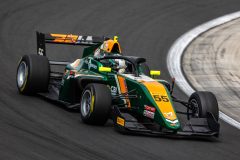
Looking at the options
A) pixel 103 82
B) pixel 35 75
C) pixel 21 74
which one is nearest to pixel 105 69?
pixel 103 82

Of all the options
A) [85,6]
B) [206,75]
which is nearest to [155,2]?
[85,6]

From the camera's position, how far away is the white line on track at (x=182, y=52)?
1566 centimetres

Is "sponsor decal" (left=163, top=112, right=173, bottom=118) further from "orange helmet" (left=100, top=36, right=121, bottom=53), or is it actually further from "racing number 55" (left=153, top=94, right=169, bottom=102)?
"orange helmet" (left=100, top=36, right=121, bottom=53)

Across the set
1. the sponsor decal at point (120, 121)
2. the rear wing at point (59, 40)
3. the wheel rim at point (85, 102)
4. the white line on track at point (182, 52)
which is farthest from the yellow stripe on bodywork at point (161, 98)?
the rear wing at point (59, 40)

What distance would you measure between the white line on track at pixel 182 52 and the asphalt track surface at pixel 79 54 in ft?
0.71

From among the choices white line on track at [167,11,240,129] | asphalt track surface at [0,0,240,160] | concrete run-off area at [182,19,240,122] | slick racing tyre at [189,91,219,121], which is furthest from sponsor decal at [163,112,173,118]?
concrete run-off area at [182,19,240,122]

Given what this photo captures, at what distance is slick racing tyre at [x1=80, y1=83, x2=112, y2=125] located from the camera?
37.3ft

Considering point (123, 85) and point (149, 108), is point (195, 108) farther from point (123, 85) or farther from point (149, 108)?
point (123, 85)

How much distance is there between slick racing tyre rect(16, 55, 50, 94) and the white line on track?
12.3 ft

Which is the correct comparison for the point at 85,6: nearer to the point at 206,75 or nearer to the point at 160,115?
the point at 206,75

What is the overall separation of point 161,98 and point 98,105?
44.6 inches

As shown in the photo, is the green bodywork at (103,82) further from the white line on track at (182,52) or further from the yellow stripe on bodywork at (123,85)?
the white line on track at (182,52)

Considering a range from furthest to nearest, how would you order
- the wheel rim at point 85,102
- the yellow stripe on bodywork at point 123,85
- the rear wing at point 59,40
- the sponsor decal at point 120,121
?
the rear wing at point 59,40, the yellow stripe on bodywork at point 123,85, the wheel rim at point 85,102, the sponsor decal at point 120,121

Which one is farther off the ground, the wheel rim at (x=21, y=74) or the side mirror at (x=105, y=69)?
the side mirror at (x=105, y=69)
